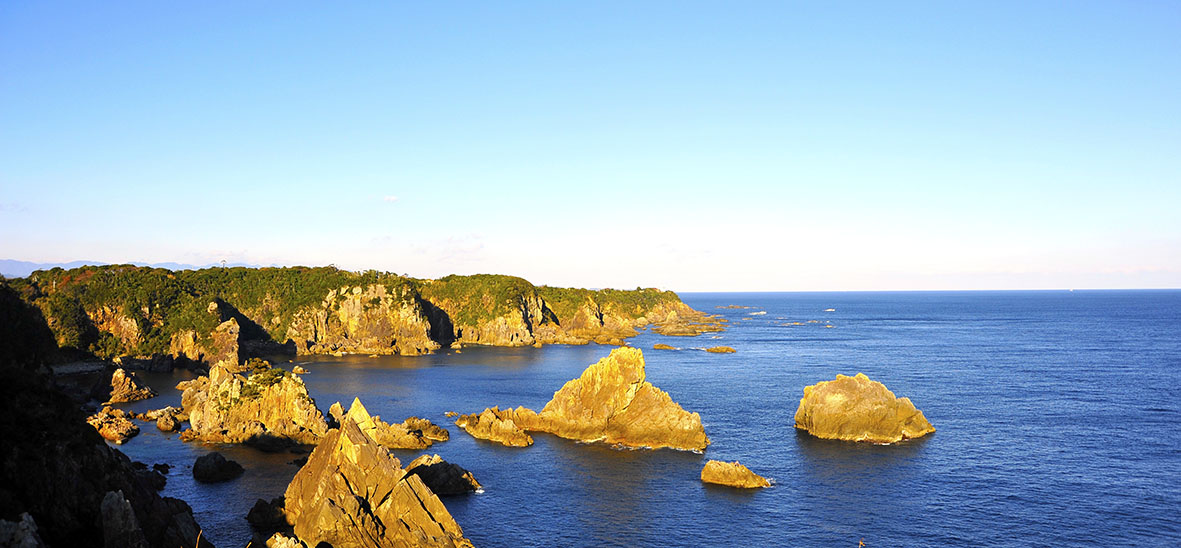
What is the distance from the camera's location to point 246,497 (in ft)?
196

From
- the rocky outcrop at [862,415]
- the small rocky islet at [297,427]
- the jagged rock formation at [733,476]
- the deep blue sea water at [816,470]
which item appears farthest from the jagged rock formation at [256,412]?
the rocky outcrop at [862,415]

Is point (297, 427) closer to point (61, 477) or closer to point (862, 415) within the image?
point (61, 477)

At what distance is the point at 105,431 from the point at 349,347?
104785 millimetres

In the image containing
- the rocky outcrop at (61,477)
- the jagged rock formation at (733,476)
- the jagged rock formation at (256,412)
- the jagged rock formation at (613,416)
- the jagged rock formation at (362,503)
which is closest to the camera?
the rocky outcrop at (61,477)

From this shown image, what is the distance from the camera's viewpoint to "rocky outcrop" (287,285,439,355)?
7288 inches

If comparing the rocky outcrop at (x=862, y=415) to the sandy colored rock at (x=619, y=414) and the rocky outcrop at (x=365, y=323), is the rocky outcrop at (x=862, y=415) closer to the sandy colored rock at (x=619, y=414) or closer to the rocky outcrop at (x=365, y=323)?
the sandy colored rock at (x=619, y=414)

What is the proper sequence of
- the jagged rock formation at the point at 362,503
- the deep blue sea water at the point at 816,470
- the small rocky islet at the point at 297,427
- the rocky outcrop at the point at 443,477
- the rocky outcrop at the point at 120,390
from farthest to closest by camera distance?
the rocky outcrop at the point at 120,390 → the rocky outcrop at the point at 443,477 → the deep blue sea water at the point at 816,470 → the jagged rock formation at the point at 362,503 → the small rocky islet at the point at 297,427

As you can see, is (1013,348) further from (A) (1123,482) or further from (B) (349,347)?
(B) (349,347)

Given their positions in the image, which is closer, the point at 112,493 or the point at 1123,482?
the point at 112,493

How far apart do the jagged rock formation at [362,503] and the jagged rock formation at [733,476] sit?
2501 cm

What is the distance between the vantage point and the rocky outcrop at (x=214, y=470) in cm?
6450

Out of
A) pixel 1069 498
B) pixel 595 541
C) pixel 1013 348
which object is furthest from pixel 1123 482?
pixel 1013 348

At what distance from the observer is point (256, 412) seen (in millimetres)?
83812

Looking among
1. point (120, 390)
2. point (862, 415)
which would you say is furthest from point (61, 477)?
point (120, 390)
